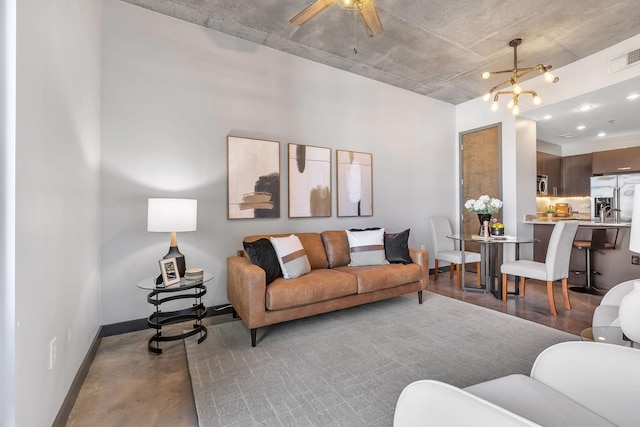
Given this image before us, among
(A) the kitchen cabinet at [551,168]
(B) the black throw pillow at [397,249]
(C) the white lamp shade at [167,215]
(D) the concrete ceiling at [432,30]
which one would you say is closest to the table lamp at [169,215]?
(C) the white lamp shade at [167,215]

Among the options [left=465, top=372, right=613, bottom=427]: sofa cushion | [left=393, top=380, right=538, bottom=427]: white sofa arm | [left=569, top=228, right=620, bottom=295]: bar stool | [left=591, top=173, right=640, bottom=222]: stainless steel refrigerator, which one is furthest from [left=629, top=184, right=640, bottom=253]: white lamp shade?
[left=591, top=173, right=640, bottom=222]: stainless steel refrigerator

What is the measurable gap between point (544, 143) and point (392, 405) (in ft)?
23.5

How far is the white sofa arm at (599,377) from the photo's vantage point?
94 cm

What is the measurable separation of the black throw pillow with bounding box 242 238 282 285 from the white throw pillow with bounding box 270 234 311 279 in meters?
0.06

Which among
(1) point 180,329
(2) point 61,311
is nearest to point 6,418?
(2) point 61,311

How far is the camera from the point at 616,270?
3.89 m

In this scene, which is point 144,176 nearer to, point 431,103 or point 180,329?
point 180,329

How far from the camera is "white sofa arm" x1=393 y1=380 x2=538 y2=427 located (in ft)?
2.30

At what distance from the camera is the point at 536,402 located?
97cm

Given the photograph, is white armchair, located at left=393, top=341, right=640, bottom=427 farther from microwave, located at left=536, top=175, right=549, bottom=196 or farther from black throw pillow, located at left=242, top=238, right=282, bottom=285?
microwave, located at left=536, top=175, right=549, bottom=196

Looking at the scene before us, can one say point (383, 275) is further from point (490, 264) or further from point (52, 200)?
point (52, 200)

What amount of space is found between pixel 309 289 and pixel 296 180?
5.19ft

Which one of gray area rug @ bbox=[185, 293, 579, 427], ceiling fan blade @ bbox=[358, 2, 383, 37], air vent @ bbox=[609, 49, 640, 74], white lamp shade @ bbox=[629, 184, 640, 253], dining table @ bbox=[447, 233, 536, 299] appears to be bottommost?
gray area rug @ bbox=[185, 293, 579, 427]

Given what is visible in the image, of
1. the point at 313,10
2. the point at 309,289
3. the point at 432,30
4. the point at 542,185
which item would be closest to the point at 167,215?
the point at 309,289
